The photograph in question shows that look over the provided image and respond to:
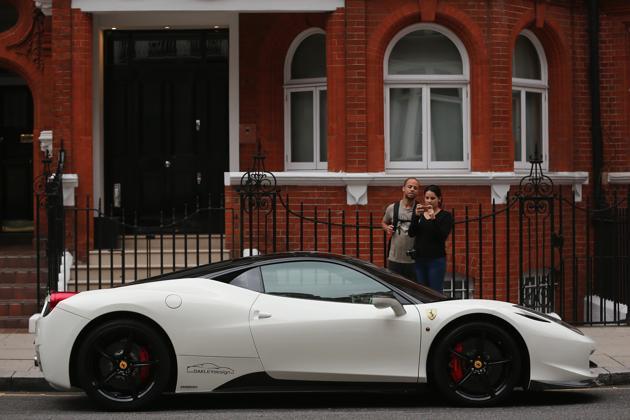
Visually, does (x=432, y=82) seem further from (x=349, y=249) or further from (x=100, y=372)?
(x=100, y=372)

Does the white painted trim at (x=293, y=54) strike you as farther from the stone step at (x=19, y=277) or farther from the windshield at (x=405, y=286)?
the windshield at (x=405, y=286)

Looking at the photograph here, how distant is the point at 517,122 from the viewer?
1595cm

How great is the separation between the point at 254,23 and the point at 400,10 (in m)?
2.23

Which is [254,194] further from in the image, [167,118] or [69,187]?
[167,118]

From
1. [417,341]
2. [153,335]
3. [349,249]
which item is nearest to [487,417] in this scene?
[417,341]

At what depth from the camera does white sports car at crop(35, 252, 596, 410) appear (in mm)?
8617

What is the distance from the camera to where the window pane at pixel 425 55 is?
15.3 meters

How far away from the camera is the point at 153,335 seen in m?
8.62

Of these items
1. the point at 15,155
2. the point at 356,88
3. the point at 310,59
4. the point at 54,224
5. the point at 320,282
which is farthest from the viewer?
the point at 15,155

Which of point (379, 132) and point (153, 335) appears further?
point (379, 132)

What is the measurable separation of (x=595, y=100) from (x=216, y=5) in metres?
5.58

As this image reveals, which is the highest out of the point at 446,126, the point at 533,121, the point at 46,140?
the point at 533,121

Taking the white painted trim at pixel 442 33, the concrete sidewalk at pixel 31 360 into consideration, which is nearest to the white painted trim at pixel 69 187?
the concrete sidewalk at pixel 31 360

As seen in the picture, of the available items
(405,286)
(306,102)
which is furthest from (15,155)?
(405,286)
